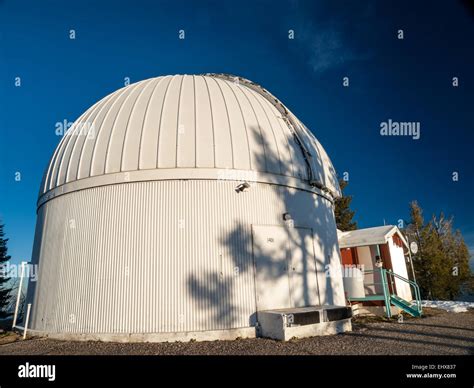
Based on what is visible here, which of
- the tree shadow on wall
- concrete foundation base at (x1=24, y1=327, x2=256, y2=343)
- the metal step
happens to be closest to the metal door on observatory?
the tree shadow on wall

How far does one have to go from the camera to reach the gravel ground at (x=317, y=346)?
7223 millimetres

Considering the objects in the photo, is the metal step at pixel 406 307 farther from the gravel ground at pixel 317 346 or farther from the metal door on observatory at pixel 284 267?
the metal door on observatory at pixel 284 267

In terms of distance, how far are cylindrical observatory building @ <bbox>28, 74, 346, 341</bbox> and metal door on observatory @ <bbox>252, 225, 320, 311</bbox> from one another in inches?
1.4

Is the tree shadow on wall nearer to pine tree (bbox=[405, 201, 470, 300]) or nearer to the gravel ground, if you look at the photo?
the gravel ground

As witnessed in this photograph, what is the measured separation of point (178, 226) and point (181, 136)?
314cm

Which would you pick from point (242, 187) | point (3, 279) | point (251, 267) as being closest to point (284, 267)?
point (251, 267)

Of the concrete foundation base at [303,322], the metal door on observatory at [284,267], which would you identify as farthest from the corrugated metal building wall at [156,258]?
the concrete foundation base at [303,322]

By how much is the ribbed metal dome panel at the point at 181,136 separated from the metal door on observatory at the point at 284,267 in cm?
233

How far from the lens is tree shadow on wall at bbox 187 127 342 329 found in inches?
372

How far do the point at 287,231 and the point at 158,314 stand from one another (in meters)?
5.12

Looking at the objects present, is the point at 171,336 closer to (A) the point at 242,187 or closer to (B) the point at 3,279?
(A) the point at 242,187

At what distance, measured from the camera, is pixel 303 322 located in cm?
915
